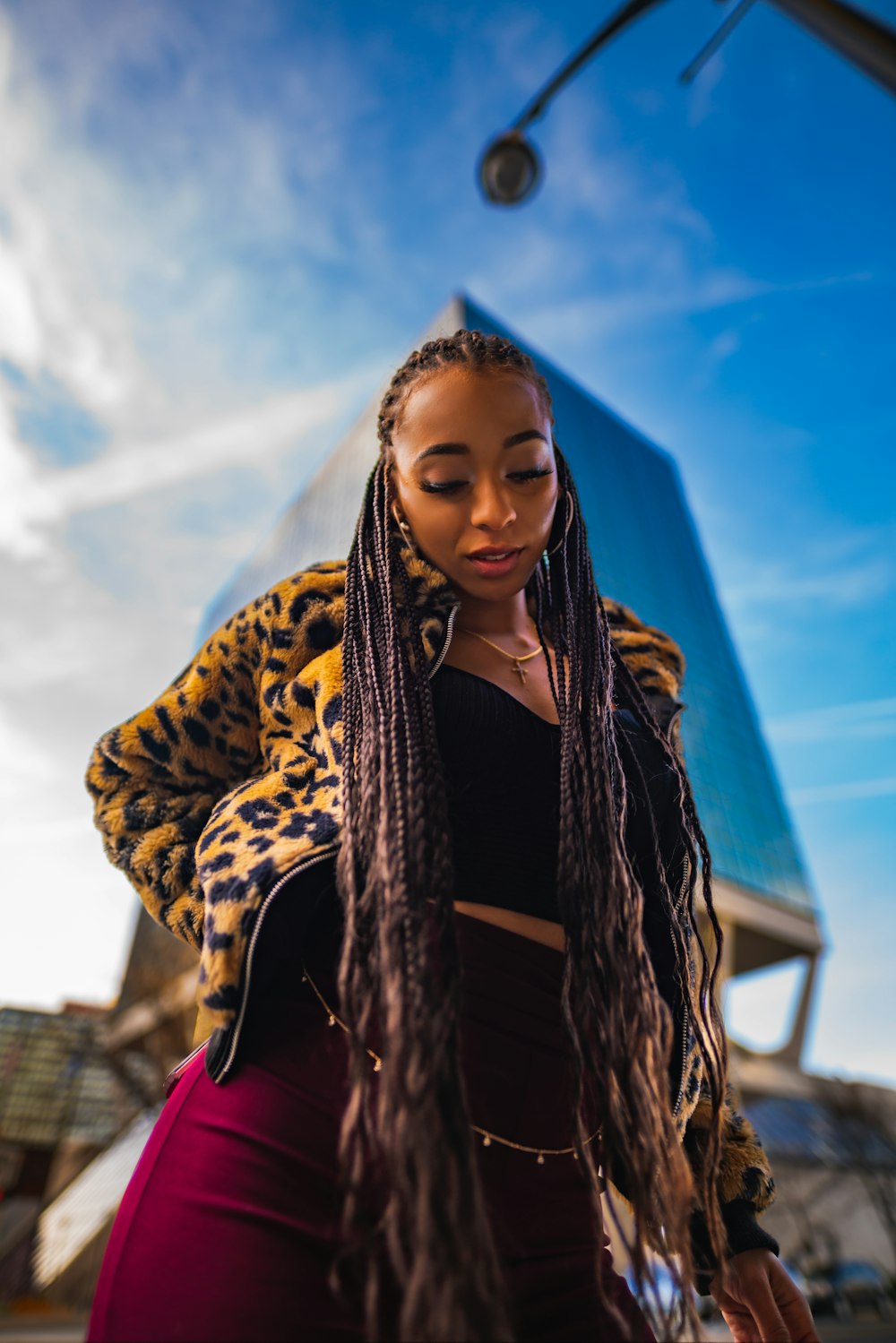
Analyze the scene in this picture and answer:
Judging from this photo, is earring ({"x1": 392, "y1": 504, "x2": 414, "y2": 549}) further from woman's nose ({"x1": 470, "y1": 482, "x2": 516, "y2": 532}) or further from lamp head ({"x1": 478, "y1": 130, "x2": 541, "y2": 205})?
lamp head ({"x1": 478, "y1": 130, "x2": 541, "y2": 205})

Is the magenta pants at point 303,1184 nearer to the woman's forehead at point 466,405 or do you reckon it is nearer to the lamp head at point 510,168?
the woman's forehead at point 466,405

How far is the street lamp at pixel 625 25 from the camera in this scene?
7.92ft

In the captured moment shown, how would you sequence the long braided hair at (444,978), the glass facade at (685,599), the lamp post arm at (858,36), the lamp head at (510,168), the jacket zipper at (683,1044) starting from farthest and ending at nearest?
the glass facade at (685,599) → the lamp head at (510,168) → the lamp post arm at (858,36) → the jacket zipper at (683,1044) → the long braided hair at (444,978)

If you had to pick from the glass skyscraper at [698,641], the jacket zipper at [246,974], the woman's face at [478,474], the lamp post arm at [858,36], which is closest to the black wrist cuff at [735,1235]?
the jacket zipper at [246,974]

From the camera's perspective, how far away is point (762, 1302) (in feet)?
4.87

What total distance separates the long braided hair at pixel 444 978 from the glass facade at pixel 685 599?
85.5 ft

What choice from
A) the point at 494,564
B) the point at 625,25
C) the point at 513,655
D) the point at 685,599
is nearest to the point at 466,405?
the point at 494,564

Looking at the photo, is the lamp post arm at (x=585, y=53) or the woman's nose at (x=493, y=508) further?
the lamp post arm at (x=585, y=53)

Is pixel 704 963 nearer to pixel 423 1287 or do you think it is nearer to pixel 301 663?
pixel 423 1287

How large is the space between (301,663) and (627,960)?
0.93m

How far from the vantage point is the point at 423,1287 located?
99 centimetres

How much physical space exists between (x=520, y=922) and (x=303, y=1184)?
56 cm

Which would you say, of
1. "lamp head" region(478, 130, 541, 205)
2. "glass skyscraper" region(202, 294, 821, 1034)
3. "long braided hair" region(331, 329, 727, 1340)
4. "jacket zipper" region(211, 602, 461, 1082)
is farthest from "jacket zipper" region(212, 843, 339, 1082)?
"glass skyscraper" region(202, 294, 821, 1034)

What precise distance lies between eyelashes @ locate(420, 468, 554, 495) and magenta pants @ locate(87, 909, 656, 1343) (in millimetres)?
874
